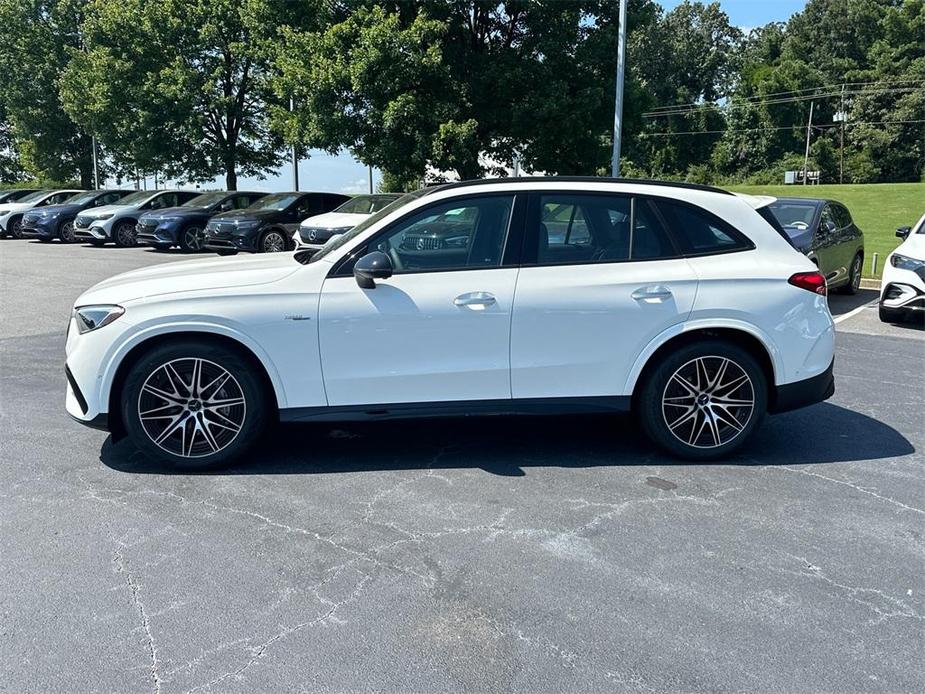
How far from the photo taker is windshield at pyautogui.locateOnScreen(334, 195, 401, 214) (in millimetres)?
16109

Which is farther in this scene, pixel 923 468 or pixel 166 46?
pixel 166 46

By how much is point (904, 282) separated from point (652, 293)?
20.7 ft

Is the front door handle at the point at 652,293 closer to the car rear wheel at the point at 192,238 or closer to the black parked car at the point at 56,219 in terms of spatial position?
the car rear wheel at the point at 192,238

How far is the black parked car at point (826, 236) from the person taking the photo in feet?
34.0

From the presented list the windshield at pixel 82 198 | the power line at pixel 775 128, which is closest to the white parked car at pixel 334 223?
the windshield at pixel 82 198

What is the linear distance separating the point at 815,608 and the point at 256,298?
329cm

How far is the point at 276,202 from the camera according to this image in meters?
18.5

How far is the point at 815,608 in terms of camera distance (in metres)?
3.18

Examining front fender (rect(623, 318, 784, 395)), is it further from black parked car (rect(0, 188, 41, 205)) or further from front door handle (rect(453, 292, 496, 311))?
black parked car (rect(0, 188, 41, 205))

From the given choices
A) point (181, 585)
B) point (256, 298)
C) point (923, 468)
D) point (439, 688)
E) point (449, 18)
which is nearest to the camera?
point (439, 688)

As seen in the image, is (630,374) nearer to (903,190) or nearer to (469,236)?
(469,236)

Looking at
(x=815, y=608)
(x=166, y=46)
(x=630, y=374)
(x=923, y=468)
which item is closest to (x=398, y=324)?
(x=630, y=374)

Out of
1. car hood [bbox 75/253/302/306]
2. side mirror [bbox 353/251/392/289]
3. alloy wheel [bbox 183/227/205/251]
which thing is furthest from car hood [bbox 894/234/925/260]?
alloy wheel [bbox 183/227/205/251]

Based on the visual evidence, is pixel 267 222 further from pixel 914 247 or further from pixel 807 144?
pixel 807 144
